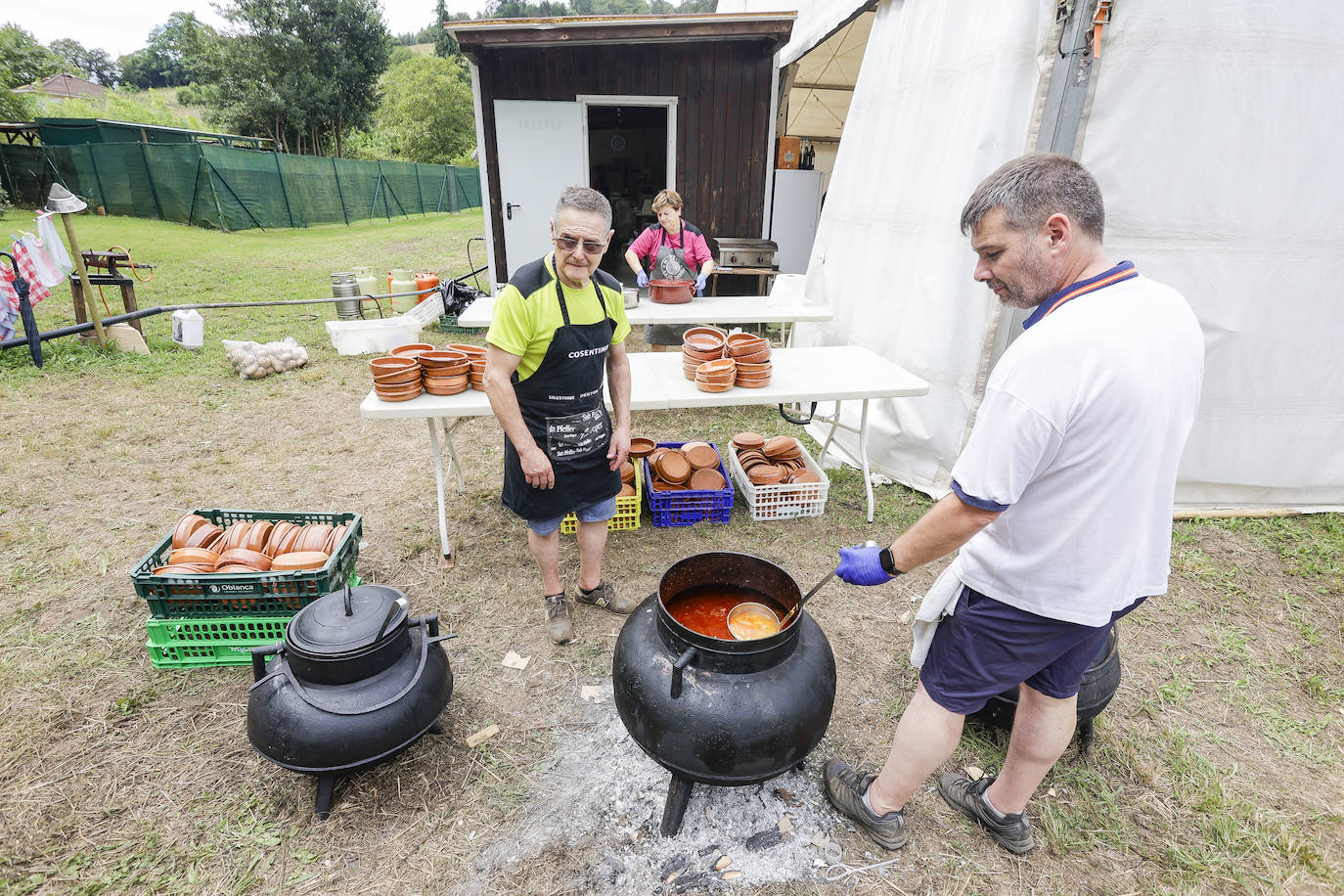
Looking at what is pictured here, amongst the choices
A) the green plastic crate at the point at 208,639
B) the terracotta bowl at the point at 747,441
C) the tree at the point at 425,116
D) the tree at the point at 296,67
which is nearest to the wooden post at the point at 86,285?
the green plastic crate at the point at 208,639

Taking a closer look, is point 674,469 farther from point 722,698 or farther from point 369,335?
point 369,335

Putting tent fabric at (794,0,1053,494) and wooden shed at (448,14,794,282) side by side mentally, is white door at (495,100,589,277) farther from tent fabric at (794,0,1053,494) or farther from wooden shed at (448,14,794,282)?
tent fabric at (794,0,1053,494)

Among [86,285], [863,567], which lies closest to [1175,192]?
[863,567]

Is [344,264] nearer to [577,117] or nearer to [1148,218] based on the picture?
[577,117]

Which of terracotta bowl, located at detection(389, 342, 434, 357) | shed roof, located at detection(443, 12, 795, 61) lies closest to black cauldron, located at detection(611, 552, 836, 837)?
terracotta bowl, located at detection(389, 342, 434, 357)

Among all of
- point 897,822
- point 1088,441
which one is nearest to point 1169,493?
point 1088,441

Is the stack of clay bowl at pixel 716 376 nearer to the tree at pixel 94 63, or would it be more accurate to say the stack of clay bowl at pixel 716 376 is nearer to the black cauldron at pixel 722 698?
the black cauldron at pixel 722 698

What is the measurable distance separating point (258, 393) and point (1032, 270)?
720 centimetres

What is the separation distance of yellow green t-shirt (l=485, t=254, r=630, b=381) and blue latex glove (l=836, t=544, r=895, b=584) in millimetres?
1503

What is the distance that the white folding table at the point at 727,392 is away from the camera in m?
3.54

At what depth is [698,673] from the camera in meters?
1.96

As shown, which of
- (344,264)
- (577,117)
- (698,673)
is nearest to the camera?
(698,673)

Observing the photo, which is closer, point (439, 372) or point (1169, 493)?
point (1169, 493)

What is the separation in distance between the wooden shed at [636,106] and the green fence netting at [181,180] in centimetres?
899
